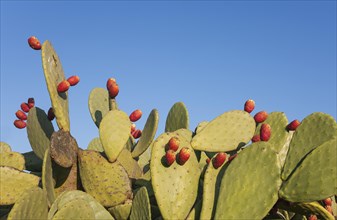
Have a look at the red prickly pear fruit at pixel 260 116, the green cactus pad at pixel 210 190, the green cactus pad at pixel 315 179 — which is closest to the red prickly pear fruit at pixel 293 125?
the red prickly pear fruit at pixel 260 116

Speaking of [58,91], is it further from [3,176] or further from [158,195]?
[158,195]

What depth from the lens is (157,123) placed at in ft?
8.98

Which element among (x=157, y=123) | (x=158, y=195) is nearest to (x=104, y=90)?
(x=157, y=123)

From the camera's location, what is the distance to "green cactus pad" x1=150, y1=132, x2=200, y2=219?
220 cm

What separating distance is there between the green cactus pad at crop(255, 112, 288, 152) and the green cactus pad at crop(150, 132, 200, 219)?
0.54 meters

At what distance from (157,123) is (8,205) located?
0.90 metres

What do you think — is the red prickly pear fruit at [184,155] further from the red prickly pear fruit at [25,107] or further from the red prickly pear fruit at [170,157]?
the red prickly pear fruit at [25,107]

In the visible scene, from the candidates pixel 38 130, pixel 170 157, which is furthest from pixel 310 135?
pixel 38 130

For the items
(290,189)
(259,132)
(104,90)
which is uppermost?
(104,90)

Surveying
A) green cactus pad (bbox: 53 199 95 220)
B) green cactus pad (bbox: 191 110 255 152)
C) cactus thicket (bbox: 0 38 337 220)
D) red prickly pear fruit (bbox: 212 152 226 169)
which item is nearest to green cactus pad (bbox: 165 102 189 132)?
cactus thicket (bbox: 0 38 337 220)

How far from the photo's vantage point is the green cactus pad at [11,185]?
2.41 metres

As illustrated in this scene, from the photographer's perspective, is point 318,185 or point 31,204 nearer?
point 31,204

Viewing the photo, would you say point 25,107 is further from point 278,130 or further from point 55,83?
point 278,130

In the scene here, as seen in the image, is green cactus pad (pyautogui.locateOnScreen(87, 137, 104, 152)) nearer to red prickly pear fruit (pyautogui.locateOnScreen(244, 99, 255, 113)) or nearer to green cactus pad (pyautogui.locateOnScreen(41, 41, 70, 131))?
green cactus pad (pyautogui.locateOnScreen(41, 41, 70, 131))
